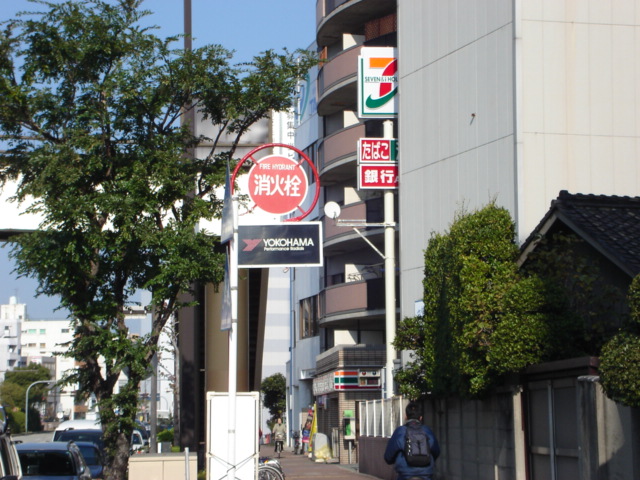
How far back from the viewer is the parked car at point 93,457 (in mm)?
24025

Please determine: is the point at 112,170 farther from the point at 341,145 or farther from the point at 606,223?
the point at 341,145

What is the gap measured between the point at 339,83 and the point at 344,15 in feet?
9.61

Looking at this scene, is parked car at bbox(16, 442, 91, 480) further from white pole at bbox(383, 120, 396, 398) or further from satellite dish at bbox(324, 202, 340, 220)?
satellite dish at bbox(324, 202, 340, 220)

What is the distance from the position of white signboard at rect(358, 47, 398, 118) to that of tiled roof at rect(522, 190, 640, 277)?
15.3 m

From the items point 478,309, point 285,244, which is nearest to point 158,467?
point 285,244

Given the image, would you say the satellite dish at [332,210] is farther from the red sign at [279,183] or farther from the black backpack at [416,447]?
the black backpack at [416,447]

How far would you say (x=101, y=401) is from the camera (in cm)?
1992

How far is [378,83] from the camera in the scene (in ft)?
106

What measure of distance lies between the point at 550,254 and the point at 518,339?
1487mm

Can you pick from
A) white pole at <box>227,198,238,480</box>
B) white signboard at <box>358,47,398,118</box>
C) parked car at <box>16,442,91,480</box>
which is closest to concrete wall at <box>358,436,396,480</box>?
white signboard at <box>358,47,398,118</box>

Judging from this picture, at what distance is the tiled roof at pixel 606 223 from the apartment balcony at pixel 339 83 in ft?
74.8

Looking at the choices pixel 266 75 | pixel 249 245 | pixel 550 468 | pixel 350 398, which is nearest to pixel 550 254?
pixel 550 468

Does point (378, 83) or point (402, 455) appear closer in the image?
point (402, 455)

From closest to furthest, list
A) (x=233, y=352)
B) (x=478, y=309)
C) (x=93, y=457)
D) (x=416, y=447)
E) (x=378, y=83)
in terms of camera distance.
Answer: (x=416, y=447), (x=233, y=352), (x=478, y=309), (x=93, y=457), (x=378, y=83)
